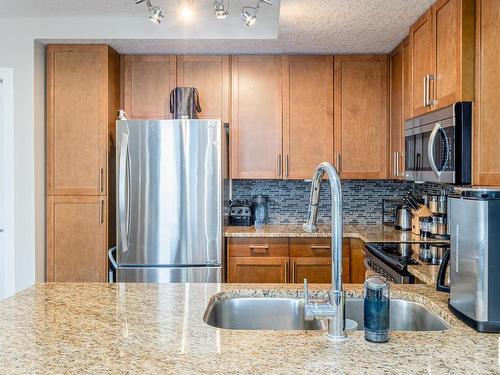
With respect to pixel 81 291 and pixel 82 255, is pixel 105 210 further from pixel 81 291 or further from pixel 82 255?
pixel 81 291

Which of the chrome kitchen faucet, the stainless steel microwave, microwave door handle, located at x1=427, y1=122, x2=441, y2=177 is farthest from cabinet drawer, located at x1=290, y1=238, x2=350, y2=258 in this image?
the chrome kitchen faucet

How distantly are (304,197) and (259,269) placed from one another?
2.88ft

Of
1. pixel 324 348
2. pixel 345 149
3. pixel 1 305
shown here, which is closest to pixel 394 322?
pixel 324 348

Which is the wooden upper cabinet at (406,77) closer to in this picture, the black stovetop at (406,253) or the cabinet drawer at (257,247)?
the black stovetop at (406,253)

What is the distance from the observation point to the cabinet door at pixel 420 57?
8.59 ft

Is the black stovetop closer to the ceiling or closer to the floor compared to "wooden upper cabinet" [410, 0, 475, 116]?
closer to the floor

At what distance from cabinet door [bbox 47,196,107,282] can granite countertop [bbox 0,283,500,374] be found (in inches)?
72.5

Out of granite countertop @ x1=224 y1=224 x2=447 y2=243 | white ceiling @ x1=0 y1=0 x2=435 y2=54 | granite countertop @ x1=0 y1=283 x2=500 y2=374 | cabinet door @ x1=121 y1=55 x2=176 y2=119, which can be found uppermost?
white ceiling @ x1=0 y1=0 x2=435 y2=54

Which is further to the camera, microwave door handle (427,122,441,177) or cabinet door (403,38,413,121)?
cabinet door (403,38,413,121)

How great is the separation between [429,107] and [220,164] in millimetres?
1389

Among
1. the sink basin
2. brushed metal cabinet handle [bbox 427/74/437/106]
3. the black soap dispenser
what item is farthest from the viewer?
brushed metal cabinet handle [bbox 427/74/437/106]

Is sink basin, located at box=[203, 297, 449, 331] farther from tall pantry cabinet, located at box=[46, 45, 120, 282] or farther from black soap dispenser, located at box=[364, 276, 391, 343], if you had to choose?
tall pantry cabinet, located at box=[46, 45, 120, 282]

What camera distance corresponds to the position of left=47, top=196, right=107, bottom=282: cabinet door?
11.0ft

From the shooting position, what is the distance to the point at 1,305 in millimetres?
1504
